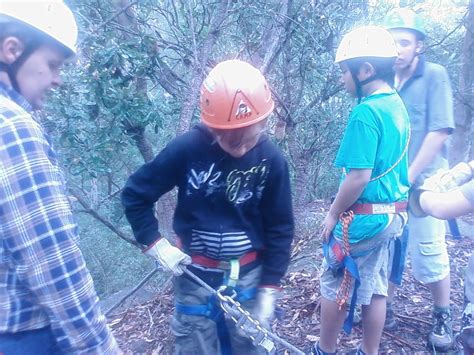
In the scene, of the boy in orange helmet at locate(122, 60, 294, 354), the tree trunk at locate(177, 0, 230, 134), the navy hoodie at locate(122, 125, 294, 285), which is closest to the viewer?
Answer: the boy in orange helmet at locate(122, 60, 294, 354)

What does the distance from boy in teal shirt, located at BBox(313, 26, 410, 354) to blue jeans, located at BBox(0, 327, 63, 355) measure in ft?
5.62

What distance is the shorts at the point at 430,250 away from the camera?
338 cm

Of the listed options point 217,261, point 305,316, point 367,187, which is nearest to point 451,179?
point 367,187

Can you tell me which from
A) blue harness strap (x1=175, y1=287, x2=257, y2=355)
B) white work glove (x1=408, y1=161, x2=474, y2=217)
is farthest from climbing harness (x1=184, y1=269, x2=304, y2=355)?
white work glove (x1=408, y1=161, x2=474, y2=217)

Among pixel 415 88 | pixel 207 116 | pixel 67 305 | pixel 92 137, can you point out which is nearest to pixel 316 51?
pixel 415 88

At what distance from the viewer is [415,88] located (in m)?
3.29

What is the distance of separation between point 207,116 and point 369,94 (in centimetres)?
104

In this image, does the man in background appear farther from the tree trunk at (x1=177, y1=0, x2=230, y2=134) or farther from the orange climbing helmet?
the tree trunk at (x1=177, y1=0, x2=230, y2=134)

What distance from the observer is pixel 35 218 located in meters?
1.51

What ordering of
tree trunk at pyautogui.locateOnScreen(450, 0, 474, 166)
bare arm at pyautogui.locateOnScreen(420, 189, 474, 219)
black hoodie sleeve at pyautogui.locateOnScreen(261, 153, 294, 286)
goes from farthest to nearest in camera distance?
tree trunk at pyautogui.locateOnScreen(450, 0, 474, 166) → black hoodie sleeve at pyautogui.locateOnScreen(261, 153, 294, 286) → bare arm at pyautogui.locateOnScreen(420, 189, 474, 219)

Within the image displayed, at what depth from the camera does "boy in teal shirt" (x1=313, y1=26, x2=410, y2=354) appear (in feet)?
8.80

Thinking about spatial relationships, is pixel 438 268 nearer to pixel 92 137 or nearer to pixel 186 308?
pixel 186 308

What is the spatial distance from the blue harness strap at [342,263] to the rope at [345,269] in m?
0.03

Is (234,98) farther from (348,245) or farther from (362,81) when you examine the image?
(348,245)
